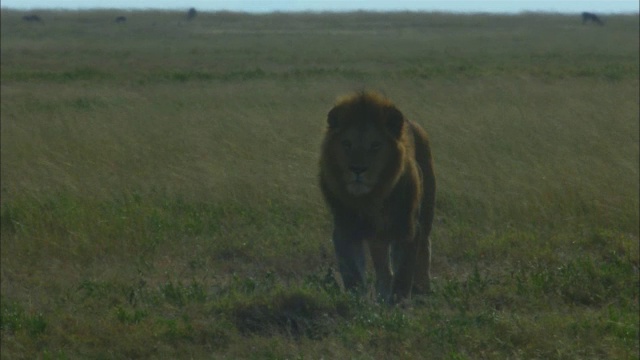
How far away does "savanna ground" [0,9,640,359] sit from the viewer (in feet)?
19.1

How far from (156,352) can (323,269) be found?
2.06 m

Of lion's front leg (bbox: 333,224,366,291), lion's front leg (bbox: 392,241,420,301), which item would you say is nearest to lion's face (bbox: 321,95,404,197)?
lion's front leg (bbox: 333,224,366,291)

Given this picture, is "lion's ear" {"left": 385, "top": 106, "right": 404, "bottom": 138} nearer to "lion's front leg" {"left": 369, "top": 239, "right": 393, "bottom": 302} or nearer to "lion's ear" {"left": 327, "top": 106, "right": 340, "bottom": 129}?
"lion's ear" {"left": 327, "top": 106, "right": 340, "bottom": 129}

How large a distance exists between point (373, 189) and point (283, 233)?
254 cm

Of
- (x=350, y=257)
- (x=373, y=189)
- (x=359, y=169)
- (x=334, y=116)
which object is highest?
(x=334, y=116)

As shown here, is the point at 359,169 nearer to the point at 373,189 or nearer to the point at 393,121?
the point at 373,189

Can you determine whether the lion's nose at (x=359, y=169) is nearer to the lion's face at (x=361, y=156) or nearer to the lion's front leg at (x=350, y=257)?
the lion's face at (x=361, y=156)

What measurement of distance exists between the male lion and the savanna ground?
21 centimetres

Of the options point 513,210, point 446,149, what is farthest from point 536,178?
point 446,149

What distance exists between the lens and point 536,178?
1010cm

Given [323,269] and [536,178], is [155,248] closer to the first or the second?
[323,269]

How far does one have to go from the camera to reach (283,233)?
8.61 metres

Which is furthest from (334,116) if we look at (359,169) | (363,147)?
(359,169)

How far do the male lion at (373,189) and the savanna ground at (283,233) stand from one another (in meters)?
0.21
